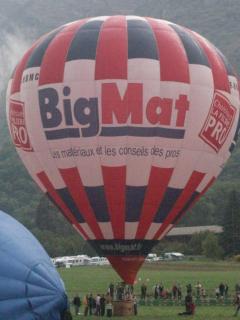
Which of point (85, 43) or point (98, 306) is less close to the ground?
point (85, 43)

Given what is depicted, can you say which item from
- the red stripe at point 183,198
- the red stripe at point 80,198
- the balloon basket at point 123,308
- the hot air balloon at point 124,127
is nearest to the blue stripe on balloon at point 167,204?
the hot air balloon at point 124,127

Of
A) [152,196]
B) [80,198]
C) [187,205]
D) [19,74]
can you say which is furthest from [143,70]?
[19,74]

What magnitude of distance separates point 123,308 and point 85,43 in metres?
6.16

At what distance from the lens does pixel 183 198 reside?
66.1ft

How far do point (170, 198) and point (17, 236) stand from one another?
9777mm

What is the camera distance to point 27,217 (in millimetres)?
111062

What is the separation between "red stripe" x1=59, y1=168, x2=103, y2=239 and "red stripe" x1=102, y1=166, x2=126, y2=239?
47 centimetres

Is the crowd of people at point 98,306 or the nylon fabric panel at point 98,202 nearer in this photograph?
the crowd of people at point 98,306

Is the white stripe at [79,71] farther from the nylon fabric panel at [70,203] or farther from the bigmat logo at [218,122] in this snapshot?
the bigmat logo at [218,122]

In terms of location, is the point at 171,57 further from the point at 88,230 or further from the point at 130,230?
the point at 88,230

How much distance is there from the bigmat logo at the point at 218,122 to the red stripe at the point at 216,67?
0.96 feet

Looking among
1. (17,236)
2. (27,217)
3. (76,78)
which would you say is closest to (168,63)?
(76,78)

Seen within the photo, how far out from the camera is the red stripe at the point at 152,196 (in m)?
19.5

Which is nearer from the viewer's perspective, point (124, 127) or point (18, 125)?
point (124, 127)
